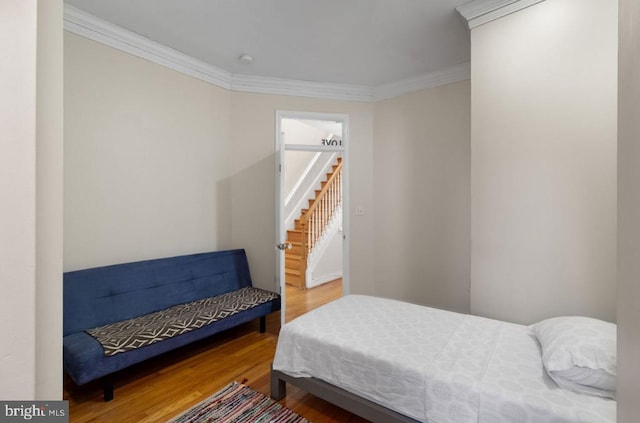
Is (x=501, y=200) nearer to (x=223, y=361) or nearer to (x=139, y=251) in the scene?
(x=223, y=361)

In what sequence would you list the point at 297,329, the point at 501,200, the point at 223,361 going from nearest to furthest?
the point at 297,329
the point at 501,200
the point at 223,361

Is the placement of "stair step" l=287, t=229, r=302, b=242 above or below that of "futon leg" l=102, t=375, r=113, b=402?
above

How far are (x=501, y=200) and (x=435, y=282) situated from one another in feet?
5.14

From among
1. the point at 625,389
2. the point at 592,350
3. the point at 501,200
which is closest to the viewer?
the point at 625,389

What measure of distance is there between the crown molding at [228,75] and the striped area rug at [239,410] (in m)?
2.88

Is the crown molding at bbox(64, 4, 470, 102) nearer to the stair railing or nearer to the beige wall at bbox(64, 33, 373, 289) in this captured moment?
the beige wall at bbox(64, 33, 373, 289)

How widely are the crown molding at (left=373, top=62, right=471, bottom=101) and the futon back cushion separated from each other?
8.45 ft

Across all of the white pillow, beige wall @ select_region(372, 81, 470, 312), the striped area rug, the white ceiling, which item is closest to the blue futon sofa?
the striped area rug

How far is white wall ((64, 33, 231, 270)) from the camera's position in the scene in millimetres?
2408

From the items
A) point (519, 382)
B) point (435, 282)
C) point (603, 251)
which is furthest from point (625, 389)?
point (435, 282)

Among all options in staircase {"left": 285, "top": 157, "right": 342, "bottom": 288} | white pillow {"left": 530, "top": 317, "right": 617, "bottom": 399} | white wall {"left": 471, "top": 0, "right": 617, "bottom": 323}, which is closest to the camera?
white pillow {"left": 530, "top": 317, "right": 617, "bottom": 399}

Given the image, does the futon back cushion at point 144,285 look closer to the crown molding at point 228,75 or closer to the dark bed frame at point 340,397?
the dark bed frame at point 340,397

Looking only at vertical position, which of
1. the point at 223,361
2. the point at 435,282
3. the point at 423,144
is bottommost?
the point at 223,361

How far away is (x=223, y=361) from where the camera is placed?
8.36 ft
